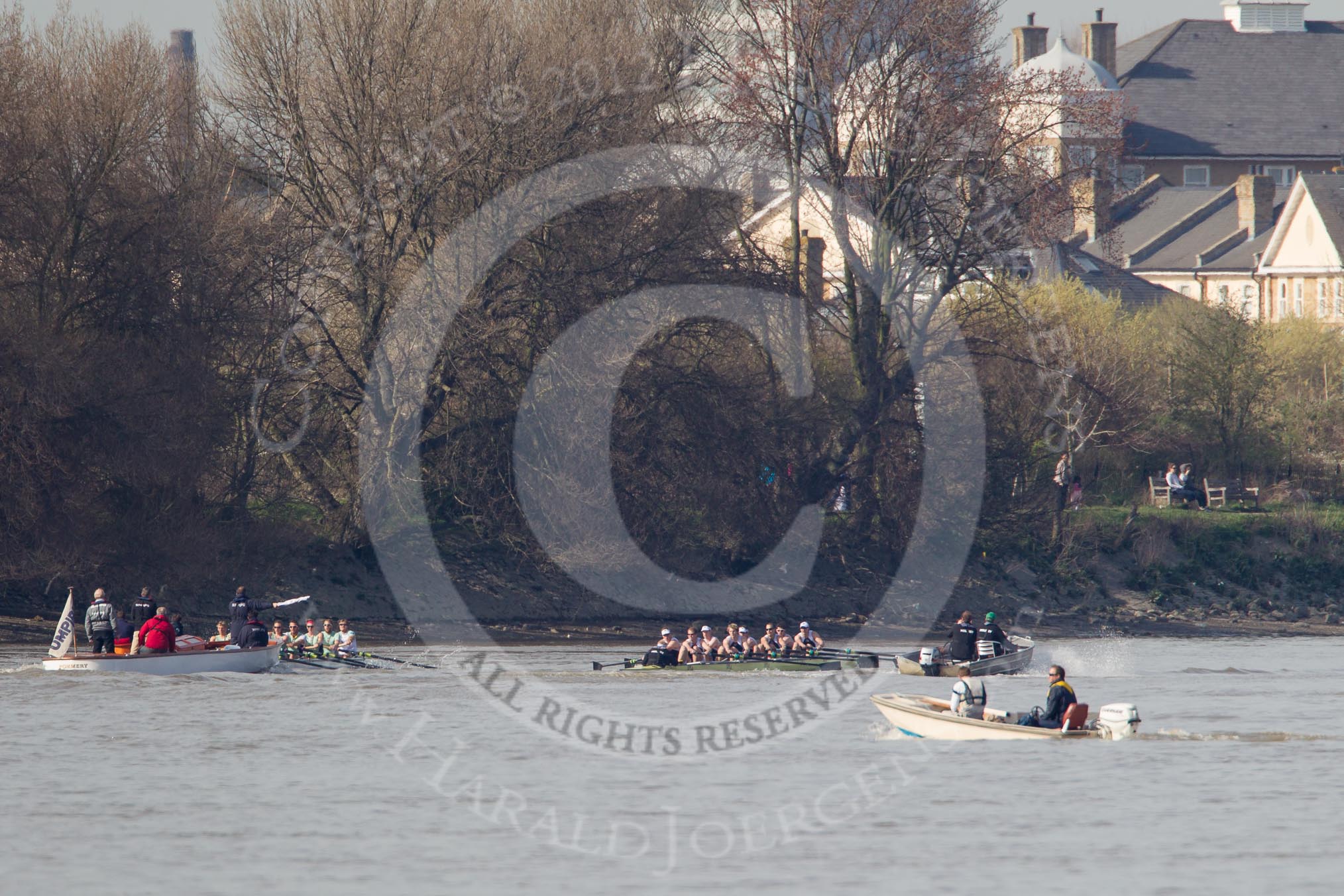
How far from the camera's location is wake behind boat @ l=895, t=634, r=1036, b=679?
3488 centimetres

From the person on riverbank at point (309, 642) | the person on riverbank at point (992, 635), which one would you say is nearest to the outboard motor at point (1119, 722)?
the person on riverbank at point (992, 635)

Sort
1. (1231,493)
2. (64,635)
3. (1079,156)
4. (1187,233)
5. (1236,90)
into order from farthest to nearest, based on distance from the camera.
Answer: (1236,90) < (1187,233) < (1231,493) < (1079,156) < (64,635)

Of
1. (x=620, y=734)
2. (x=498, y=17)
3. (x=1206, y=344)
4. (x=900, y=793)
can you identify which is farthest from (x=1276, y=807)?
(x=1206, y=344)

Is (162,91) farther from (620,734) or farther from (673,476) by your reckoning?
(620,734)

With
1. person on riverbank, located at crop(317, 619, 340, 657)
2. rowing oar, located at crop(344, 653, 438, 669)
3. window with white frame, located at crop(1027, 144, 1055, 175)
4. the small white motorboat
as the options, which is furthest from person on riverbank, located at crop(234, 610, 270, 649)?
window with white frame, located at crop(1027, 144, 1055, 175)

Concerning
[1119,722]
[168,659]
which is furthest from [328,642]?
[1119,722]

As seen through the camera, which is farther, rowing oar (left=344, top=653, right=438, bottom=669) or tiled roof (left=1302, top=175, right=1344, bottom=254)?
tiled roof (left=1302, top=175, right=1344, bottom=254)

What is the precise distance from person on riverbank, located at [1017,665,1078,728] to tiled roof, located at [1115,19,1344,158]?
77.3 meters

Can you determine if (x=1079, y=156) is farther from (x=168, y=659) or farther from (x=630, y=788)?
(x=630, y=788)

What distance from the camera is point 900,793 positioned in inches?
945

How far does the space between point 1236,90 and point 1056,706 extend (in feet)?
276

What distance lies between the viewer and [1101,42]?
336ft

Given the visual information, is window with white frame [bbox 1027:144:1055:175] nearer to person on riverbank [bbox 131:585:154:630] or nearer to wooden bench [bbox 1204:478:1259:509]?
wooden bench [bbox 1204:478:1259:509]

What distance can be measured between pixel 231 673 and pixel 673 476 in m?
12.3
